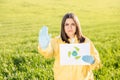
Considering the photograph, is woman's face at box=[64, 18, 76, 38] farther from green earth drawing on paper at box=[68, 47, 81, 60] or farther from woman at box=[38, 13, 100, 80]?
green earth drawing on paper at box=[68, 47, 81, 60]

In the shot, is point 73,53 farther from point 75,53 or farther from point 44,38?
point 44,38

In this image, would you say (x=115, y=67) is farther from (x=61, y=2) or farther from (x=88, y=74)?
(x=61, y=2)

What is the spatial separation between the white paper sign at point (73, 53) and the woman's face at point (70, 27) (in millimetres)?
235

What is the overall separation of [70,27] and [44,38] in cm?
68

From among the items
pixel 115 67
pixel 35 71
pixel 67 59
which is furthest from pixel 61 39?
pixel 115 67

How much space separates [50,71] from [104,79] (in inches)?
54.2

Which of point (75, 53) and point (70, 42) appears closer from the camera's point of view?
point (75, 53)

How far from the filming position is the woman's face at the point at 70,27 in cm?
668

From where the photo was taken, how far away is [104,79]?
9.72m

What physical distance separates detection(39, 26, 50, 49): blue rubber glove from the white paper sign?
0.42m

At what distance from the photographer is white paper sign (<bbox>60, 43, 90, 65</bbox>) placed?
21.6 feet

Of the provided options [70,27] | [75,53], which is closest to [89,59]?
[75,53]

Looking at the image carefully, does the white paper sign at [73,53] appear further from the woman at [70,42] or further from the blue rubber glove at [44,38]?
the blue rubber glove at [44,38]

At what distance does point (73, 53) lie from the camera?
6.61 metres
